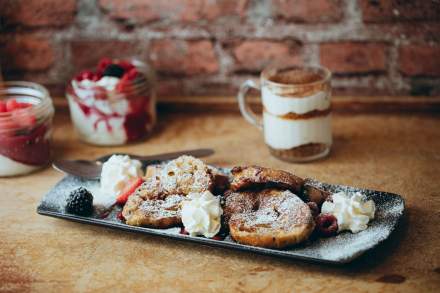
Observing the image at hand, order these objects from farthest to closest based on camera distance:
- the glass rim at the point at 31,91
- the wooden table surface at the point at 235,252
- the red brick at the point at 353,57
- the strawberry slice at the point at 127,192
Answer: the red brick at the point at 353,57 < the glass rim at the point at 31,91 < the strawberry slice at the point at 127,192 < the wooden table surface at the point at 235,252

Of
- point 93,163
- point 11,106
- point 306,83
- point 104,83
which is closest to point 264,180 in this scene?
point 306,83

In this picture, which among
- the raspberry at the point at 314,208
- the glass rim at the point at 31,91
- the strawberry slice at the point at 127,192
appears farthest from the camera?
the glass rim at the point at 31,91

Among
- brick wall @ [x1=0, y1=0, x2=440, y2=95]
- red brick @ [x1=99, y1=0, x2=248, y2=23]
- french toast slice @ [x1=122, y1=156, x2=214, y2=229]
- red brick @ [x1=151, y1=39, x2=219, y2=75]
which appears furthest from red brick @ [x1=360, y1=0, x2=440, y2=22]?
french toast slice @ [x1=122, y1=156, x2=214, y2=229]

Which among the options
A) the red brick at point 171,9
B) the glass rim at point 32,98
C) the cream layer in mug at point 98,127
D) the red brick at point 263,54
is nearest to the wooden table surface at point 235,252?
the cream layer in mug at point 98,127

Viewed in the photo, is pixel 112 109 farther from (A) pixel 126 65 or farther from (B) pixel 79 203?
(B) pixel 79 203

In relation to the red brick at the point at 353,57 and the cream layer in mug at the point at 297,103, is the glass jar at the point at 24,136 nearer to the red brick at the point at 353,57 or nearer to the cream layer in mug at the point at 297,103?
the cream layer in mug at the point at 297,103

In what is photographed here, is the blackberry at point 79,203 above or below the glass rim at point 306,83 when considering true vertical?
below

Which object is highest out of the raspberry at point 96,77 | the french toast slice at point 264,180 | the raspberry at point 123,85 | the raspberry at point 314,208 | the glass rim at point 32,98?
the raspberry at point 96,77

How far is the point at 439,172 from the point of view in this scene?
4.25ft

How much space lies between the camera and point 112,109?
1498 millimetres

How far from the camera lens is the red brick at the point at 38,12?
1.70 metres

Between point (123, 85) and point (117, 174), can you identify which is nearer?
point (117, 174)

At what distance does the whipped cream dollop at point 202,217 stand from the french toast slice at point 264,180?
72 millimetres

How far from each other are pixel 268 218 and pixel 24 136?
2.14 ft
